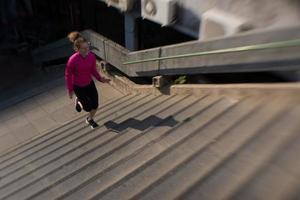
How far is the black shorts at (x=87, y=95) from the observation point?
5.54 meters

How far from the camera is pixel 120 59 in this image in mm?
8055

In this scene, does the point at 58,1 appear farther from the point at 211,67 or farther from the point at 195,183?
the point at 195,183

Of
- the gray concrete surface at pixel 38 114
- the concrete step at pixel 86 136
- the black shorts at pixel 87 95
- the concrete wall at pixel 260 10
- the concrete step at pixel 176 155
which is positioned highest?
the concrete wall at pixel 260 10

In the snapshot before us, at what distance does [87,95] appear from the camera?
18.5 feet

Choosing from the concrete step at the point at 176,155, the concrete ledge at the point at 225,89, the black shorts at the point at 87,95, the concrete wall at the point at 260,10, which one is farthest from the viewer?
the black shorts at the point at 87,95

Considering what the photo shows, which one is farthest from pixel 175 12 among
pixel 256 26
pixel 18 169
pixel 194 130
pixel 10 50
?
pixel 10 50

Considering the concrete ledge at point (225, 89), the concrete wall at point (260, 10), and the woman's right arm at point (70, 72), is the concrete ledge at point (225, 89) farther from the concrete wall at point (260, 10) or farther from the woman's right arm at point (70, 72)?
the woman's right arm at point (70, 72)

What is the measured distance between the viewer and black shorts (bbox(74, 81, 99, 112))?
18.2 ft

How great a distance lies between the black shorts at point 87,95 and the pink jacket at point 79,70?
10 cm

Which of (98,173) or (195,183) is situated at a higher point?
(195,183)

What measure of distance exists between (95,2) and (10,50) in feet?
13.3

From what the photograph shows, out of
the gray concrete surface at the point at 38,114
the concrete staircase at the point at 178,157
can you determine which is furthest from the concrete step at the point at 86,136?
the gray concrete surface at the point at 38,114

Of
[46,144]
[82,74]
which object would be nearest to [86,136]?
[46,144]

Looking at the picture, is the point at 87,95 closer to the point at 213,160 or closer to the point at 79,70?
the point at 79,70
